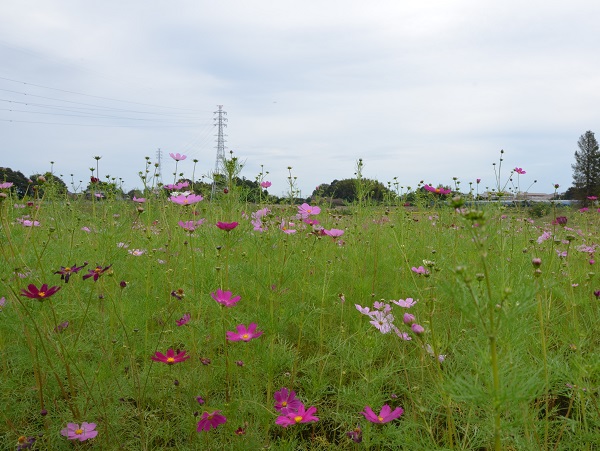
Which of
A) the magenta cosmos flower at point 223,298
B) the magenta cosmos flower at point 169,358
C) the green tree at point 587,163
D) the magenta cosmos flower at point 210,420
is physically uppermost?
the green tree at point 587,163

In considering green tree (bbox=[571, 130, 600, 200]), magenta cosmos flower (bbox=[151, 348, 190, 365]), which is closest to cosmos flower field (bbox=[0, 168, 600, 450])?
magenta cosmos flower (bbox=[151, 348, 190, 365])

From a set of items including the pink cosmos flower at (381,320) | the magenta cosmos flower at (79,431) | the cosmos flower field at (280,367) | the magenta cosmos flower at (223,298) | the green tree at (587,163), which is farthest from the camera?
the green tree at (587,163)

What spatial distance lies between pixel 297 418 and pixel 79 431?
0.68 m

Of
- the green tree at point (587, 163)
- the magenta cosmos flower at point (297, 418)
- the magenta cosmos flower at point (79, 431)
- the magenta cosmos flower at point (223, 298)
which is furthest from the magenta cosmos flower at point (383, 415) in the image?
the green tree at point (587, 163)

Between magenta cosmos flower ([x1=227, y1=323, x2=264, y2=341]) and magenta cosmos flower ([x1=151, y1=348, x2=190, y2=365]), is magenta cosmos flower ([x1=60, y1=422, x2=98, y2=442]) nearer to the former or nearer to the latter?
magenta cosmos flower ([x1=151, y1=348, x2=190, y2=365])

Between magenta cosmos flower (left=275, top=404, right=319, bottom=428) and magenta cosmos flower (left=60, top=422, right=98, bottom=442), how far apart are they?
57 centimetres

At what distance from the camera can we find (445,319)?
7.43 feet

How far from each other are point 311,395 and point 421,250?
177 cm

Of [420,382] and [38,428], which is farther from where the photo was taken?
[420,382]

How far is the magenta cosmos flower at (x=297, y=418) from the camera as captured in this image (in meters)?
1.25

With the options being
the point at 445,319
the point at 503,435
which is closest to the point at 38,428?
the point at 503,435

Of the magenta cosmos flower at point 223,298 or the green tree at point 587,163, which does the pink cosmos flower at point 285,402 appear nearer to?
the magenta cosmos flower at point 223,298

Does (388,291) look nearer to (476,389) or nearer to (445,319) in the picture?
(445,319)

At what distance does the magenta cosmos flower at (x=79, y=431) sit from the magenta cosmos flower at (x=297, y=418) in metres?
0.57
